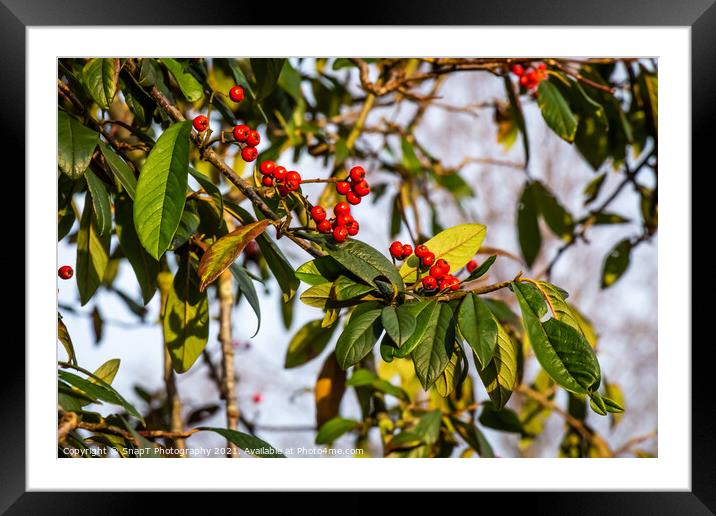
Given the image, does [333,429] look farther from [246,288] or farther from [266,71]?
[266,71]

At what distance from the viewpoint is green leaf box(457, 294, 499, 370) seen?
0.68 metres

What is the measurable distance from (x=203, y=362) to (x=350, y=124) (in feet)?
2.31

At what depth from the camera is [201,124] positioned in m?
0.83

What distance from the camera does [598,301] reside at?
13.3 ft

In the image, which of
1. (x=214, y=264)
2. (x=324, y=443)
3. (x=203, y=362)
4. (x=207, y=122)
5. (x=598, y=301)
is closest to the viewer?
(x=214, y=264)

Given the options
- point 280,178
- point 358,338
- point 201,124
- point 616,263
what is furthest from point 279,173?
point 616,263

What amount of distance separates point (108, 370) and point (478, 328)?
555mm

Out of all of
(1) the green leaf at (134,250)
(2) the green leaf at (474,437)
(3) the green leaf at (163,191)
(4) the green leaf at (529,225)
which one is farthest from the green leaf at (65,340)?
(4) the green leaf at (529,225)
